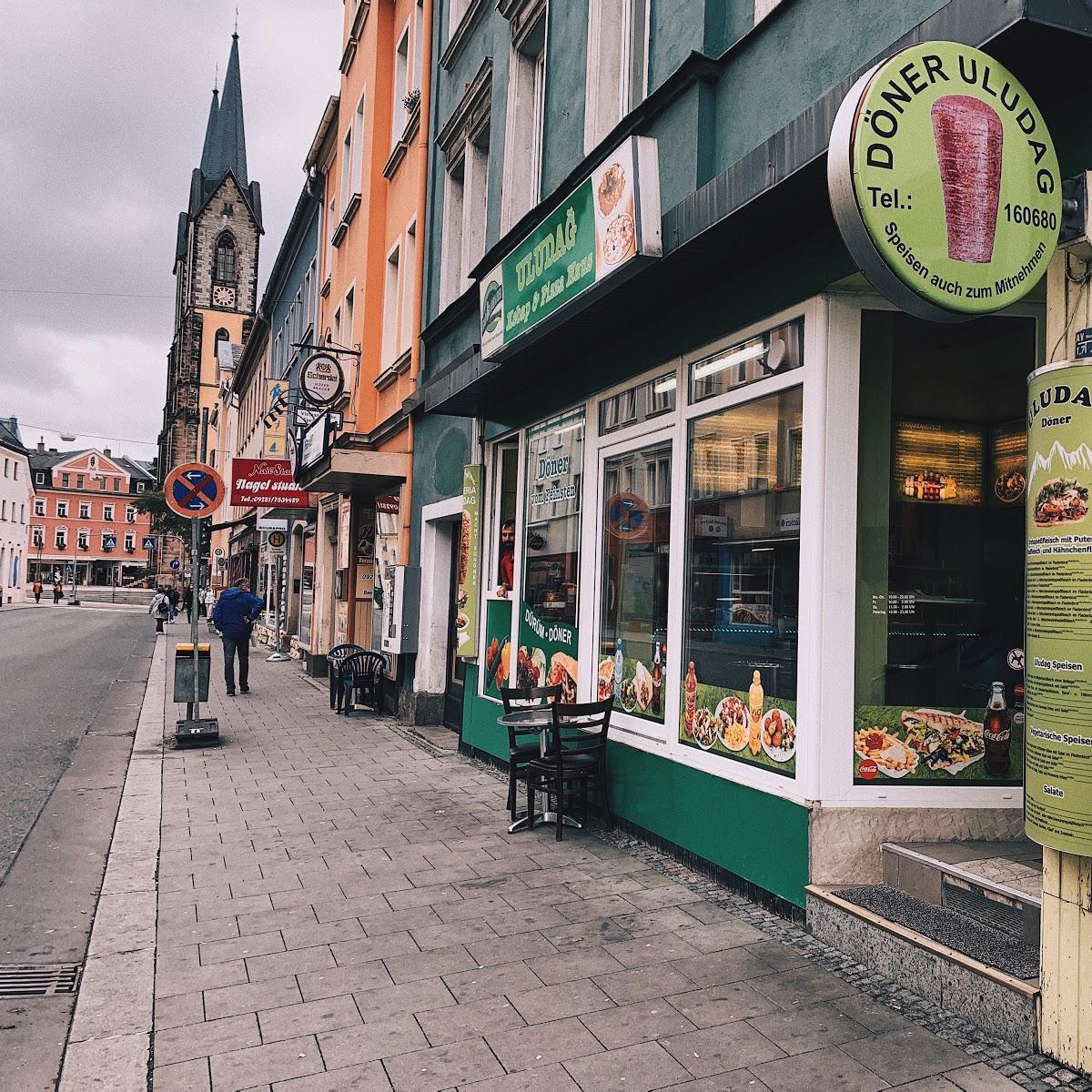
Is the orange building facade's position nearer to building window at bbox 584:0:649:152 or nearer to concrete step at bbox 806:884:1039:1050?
building window at bbox 584:0:649:152

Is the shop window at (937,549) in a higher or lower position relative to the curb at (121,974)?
higher

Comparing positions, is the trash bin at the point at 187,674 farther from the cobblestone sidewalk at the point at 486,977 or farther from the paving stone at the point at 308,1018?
the paving stone at the point at 308,1018

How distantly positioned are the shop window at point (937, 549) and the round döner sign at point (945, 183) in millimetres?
1560

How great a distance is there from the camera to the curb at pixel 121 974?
3.61 m

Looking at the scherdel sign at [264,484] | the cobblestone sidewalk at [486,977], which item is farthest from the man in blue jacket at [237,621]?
the cobblestone sidewalk at [486,977]

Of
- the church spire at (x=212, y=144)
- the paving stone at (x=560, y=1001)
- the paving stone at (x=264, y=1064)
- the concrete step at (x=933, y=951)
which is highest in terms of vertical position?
the church spire at (x=212, y=144)

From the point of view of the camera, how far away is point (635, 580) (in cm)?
709

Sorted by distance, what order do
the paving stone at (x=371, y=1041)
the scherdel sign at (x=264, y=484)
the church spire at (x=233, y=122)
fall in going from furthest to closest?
the church spire at (x=233, y=122) → the scherdel sign at (x=264, y=484) → the paving stone at (x=371, y=1041)

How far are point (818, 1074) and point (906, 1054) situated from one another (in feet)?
1.23

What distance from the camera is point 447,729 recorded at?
11.7 meters

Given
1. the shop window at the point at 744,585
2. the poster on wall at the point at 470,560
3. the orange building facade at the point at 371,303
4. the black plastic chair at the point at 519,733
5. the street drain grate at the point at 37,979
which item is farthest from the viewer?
the orange building facade at the point at 371,303

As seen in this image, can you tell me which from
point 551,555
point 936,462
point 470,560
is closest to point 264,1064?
point 936,462

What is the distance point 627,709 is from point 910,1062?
3.57 m

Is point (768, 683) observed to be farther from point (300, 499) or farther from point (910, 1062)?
point (300, 499)
